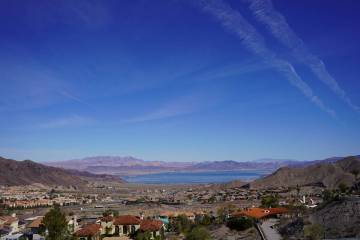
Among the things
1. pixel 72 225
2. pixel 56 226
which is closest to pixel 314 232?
pixel 56 226

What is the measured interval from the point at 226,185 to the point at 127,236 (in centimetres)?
10287

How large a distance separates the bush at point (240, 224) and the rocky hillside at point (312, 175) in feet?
224

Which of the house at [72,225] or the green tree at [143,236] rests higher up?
the house at [72,225]

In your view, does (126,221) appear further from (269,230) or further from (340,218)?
(340,218)

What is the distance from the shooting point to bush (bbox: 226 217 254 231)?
140 feet

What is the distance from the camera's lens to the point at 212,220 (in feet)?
170

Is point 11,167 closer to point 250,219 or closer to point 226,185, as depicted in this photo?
point 226,185

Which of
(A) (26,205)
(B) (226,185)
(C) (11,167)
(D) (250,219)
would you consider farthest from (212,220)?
(C) (11,167)

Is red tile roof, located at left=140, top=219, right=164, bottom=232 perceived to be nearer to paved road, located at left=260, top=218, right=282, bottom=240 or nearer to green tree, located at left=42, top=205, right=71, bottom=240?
green tree, located at left=42, top=205, right=71, bottom=240

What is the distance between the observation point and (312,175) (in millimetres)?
126750

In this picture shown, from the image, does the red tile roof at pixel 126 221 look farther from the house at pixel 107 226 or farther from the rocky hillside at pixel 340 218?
the rocky hillside at pixel 340 218

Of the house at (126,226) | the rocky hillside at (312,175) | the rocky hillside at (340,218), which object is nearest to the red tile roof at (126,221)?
the house at (126,226)

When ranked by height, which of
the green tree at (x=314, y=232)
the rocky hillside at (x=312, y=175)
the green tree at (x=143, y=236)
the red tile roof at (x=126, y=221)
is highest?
the rocky hillside at (x=312, y=175)

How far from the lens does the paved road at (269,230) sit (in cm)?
3567
